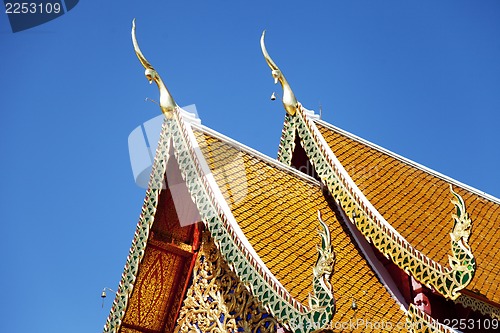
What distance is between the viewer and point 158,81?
26.8 feet

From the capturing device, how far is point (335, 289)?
7.86 meters

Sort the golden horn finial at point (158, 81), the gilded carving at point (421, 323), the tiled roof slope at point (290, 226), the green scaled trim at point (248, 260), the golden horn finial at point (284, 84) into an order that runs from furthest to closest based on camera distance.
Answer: the golden horn finial at point (284, 84) → the golden horn finial at point (158, 81) → the tiled roof slope at point (290, 226) → the gilded carving at point (421, 323) → the green scaled trim at point (248, 260)

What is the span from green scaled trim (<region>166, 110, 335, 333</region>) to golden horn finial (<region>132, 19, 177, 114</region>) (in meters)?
0.10

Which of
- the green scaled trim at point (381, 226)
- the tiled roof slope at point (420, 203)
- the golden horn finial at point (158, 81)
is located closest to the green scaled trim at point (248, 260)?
the golden horn finial at point (158, 81)

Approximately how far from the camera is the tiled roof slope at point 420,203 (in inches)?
323

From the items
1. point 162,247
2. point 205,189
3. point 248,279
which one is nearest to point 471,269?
point 248,279

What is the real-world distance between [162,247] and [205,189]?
1148mm

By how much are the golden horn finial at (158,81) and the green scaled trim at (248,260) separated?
0.34ft

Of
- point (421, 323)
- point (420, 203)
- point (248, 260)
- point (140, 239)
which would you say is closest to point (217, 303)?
point (248, 260)

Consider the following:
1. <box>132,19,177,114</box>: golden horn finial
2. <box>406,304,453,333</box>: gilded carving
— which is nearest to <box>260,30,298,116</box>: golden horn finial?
<box>132,19,177,114</box>: golden horn finial

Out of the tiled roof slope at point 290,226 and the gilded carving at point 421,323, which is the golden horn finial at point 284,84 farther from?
the gilded carving at point 421,323

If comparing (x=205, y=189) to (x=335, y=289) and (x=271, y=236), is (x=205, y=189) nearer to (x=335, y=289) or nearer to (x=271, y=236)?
(x=271, y=236)

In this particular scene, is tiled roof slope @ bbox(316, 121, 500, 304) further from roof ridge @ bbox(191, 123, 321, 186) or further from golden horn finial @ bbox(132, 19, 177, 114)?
golden horn finial @ bbox(132, 19, 177, 114)

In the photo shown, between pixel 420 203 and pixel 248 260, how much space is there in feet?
8.84
